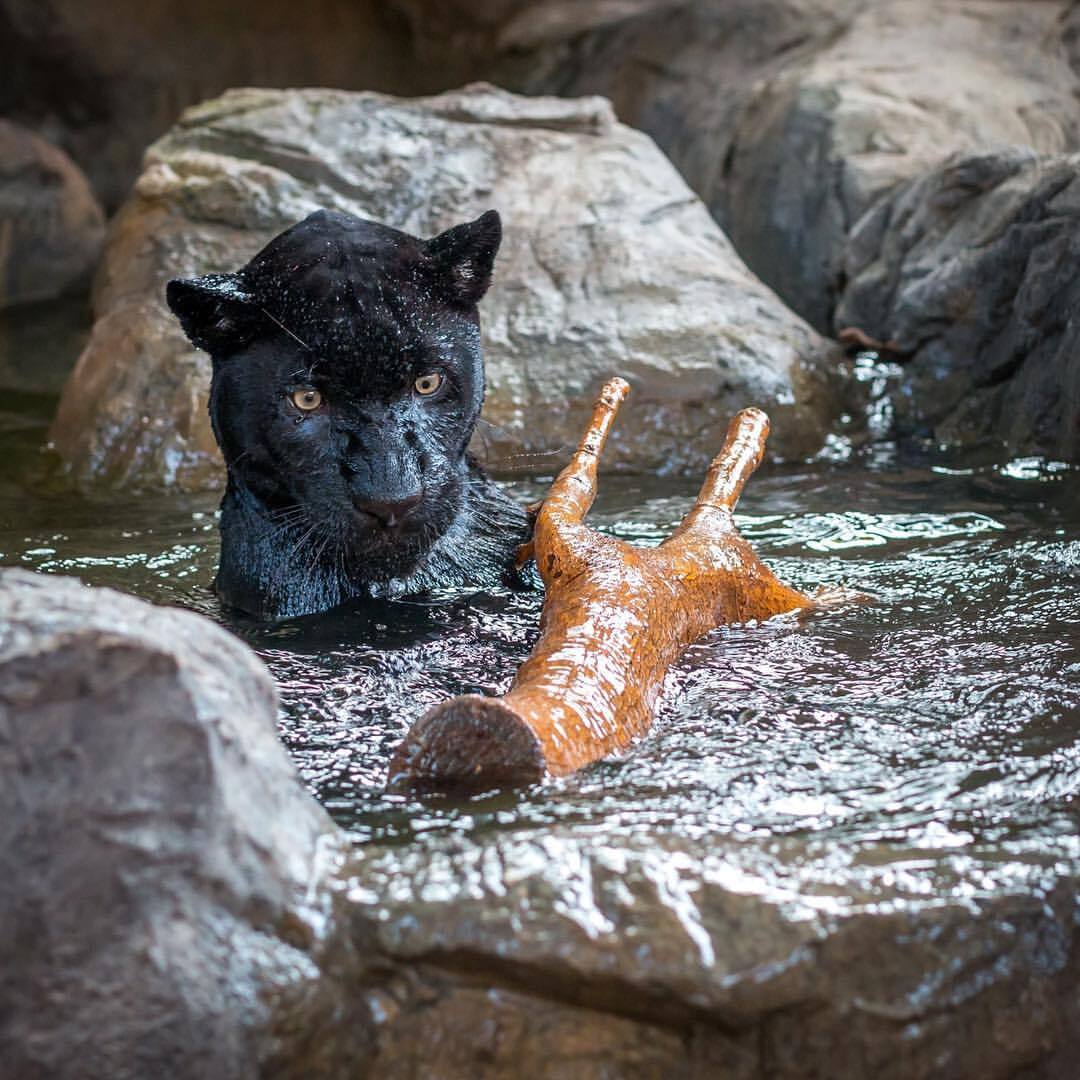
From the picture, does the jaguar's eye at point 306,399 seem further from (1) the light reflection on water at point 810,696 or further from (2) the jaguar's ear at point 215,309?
(1) the light reflection on water at point 810,696

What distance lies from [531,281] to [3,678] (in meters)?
4.93

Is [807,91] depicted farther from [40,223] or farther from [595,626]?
[595,626]

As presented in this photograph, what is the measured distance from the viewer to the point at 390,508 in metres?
3.60

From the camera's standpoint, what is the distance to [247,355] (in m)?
3.85

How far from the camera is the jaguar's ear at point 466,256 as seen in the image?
3.95 m

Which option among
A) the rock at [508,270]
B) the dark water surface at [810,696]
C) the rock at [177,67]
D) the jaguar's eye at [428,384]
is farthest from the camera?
the rock at [177,67]

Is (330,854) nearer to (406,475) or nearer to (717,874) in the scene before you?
(717,874)

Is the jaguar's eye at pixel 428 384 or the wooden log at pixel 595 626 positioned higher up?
the jaguar's eye at pixel 428 384

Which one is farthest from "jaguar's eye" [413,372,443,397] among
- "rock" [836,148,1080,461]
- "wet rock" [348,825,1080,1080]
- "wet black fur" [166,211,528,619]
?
"rock" [836,148,1080,461]

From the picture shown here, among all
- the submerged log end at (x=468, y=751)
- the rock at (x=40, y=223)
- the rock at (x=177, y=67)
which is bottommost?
the rock at (x=40, y=223)

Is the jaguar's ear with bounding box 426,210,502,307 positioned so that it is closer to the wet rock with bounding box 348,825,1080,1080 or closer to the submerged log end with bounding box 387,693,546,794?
the submerged log end with bounding box 387,693,546,794

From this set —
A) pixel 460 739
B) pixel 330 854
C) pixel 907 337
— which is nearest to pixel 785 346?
pixel 907 337

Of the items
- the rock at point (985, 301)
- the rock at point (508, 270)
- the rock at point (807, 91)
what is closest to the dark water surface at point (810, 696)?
the rock at point (985, 301)

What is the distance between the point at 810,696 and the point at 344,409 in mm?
1376
